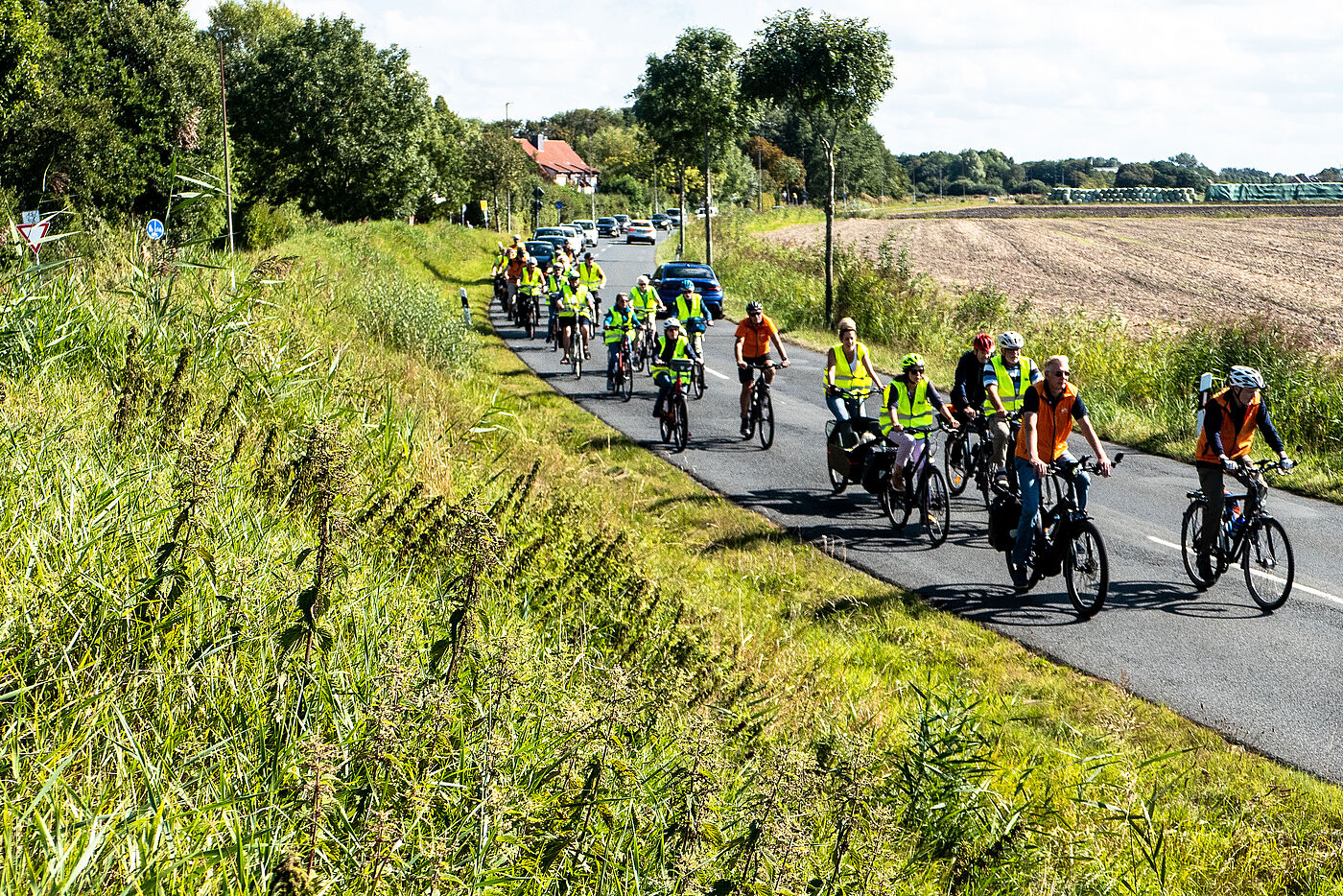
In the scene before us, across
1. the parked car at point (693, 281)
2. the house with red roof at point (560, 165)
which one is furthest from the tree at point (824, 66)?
the house with red roof at point (560, 165)

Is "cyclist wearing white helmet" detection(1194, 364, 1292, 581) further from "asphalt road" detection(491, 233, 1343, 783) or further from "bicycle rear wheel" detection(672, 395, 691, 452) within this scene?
"bicycle rear wheel" detection(672, 395, 691, 452)

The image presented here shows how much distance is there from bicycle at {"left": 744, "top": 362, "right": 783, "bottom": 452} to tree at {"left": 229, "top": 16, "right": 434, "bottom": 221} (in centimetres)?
3996

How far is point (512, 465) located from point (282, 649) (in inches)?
251

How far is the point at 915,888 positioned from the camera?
4.59 metres

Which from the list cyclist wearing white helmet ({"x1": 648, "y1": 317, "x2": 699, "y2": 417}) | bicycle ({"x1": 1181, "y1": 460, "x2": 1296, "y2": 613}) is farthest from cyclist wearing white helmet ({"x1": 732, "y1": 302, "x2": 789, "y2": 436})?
bicycle ({"x1": 1181, "y1": 460, "x2": 1296, "y2": 613})

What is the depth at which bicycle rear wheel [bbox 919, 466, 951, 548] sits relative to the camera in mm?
11547

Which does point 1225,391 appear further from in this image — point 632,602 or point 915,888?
point 915,888

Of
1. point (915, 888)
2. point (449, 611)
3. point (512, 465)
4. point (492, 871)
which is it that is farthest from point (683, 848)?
point (512, 465)

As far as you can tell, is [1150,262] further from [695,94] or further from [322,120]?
[322,120]

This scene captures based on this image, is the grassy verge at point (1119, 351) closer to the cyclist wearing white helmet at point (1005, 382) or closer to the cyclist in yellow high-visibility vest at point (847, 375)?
the cyclist wearing white helmet at point (1005, 382)

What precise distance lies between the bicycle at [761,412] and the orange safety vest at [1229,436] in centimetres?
670

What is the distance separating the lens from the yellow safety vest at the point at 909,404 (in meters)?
11.8

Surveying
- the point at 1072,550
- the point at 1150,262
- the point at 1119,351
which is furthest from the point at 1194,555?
the point at 1150,262

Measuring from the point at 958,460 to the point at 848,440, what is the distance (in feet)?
4.81
